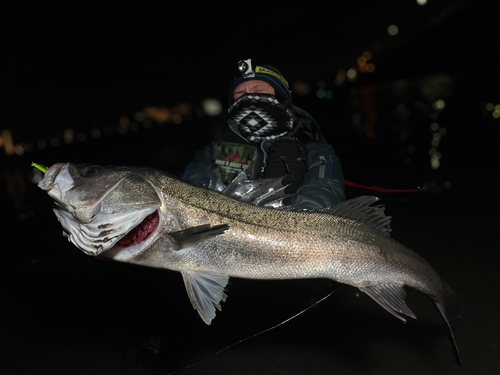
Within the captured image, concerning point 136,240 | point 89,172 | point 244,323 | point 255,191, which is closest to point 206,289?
point 136,240

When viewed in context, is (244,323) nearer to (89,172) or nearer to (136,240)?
(136,240)

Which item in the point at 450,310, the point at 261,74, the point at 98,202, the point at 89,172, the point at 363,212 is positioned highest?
the point at 261,74

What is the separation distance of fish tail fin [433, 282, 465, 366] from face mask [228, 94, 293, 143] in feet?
6.59

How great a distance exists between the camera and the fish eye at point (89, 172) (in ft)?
7.87

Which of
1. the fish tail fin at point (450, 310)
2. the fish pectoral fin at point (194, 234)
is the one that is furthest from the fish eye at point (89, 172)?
the fish tail fin at point (450, 310)

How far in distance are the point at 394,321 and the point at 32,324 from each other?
430cm

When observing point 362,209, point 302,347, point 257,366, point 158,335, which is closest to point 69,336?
point 158,335

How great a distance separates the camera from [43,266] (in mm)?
6430

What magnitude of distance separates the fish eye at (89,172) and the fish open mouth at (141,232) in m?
0.43

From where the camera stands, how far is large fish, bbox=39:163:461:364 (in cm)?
235

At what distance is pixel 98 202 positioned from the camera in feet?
7.70

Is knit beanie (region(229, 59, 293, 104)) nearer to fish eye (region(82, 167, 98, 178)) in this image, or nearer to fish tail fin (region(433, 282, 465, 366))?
fish eye (region(82, 167, 98, 178))

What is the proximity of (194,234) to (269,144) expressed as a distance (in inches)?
71.5

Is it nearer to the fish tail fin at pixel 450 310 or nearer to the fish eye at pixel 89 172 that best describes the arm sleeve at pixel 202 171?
the fish eye at pixel 89 172
